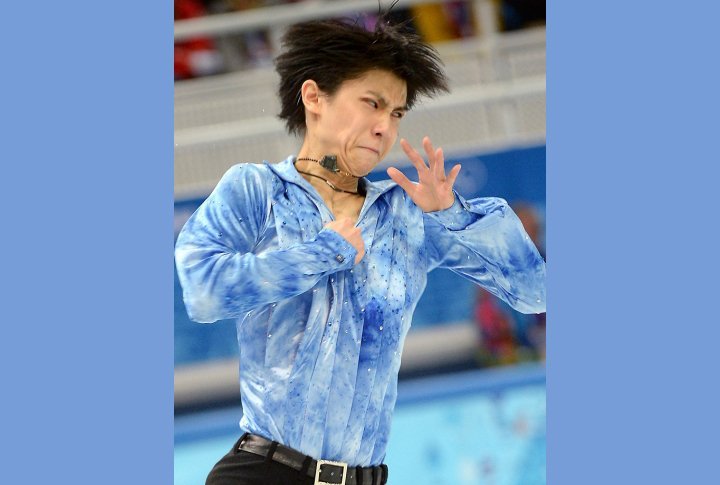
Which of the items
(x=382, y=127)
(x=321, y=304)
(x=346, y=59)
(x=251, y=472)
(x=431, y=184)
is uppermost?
(x=346, y=59)

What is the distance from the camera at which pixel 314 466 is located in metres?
2.43

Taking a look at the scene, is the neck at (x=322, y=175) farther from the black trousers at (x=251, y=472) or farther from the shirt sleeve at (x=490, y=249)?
the black trousers at (x=251, y=472)

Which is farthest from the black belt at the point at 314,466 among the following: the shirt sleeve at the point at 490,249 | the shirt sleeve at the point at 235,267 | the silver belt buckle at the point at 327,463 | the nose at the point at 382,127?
the nose at the point at 382,127

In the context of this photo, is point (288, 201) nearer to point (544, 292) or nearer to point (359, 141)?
point (359, 141)

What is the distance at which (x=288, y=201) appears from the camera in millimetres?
2518

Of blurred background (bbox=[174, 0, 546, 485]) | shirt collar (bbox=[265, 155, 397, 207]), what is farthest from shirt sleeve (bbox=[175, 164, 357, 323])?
blurred background (bbox=[174, 0, 546, 485])

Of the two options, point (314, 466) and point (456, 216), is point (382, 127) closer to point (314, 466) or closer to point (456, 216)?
point (456, 216)

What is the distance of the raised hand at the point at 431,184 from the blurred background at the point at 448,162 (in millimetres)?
650

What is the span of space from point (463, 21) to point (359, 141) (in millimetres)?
1452

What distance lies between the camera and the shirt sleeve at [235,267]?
2.32m

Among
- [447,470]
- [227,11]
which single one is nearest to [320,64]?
[227,11]

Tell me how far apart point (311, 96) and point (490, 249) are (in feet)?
1.78

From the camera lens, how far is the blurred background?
331cm

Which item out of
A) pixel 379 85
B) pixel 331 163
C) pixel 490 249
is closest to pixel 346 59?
pixel 379 85
